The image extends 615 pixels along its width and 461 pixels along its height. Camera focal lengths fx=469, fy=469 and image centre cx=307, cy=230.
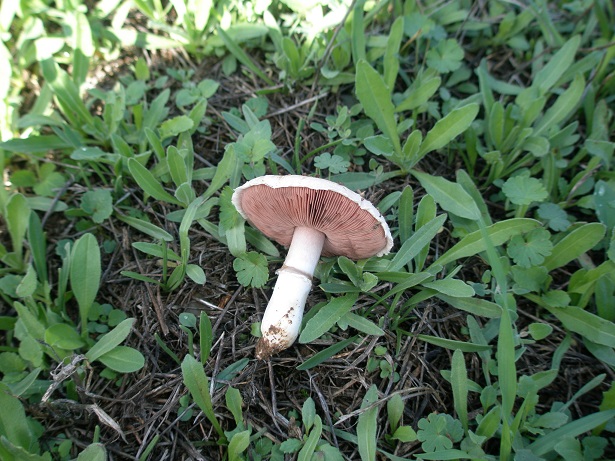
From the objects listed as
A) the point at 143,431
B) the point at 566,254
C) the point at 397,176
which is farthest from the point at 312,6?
the point at 143,431

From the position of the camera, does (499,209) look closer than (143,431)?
No

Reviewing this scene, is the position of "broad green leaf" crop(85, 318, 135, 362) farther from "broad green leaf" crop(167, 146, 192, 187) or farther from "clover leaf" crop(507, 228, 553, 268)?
"clover leaf" crop(507, 228, 553, 268)

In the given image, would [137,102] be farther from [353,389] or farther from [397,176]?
[353,389]

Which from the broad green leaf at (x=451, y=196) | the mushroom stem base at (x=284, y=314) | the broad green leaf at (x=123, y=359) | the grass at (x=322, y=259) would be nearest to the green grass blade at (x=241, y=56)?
the grass at (x=322, y=259)

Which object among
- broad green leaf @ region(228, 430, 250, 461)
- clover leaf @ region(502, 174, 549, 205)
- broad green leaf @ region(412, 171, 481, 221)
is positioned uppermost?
clover leaf @ region(502, 174, 549, 205)

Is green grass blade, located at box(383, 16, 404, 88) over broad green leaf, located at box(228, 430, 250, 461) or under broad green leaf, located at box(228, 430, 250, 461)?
over

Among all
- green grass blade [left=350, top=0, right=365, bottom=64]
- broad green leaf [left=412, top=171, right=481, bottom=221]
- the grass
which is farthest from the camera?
green grass blade [left=350, top=0, right=365, bottom=64]

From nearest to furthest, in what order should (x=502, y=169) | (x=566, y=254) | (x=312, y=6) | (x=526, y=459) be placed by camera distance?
(x=526, y=459), (x=566, y=254), (x=502, y=169), (x=312, y=6)

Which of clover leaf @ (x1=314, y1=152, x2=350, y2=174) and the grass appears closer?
the grass

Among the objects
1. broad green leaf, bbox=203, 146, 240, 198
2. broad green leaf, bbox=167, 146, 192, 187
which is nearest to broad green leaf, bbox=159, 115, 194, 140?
broad green leaf, bbox=167, 146, 192, 187
